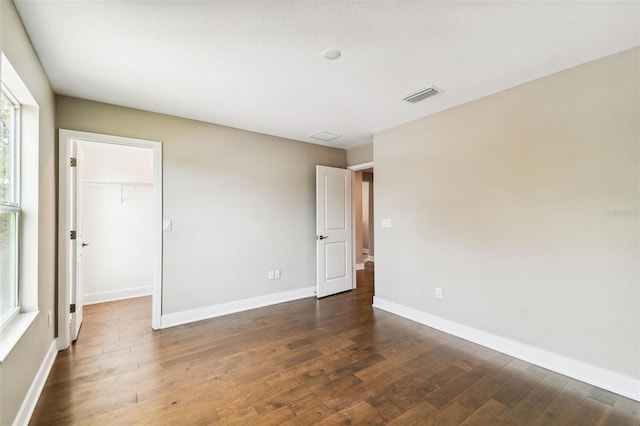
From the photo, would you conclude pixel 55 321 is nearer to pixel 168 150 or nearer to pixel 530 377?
pixel 168 150

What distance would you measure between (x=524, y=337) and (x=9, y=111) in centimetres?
432

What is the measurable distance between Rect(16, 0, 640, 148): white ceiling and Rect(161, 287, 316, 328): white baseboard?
243 centimetres

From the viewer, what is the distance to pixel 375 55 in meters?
2.06

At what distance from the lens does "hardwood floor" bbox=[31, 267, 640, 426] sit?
1767mm

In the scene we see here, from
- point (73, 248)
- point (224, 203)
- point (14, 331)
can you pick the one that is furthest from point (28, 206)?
point (224, 203)

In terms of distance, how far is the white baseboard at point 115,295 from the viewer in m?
3.99

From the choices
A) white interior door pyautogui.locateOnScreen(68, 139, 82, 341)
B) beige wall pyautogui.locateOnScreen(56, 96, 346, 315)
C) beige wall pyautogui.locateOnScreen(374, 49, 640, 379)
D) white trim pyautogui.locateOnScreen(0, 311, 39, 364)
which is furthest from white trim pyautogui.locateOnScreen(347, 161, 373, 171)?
white trim pyautogui.locateOnScreen(0, 311, 39, 364)

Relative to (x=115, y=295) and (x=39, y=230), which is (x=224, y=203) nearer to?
(x=39, y=230)

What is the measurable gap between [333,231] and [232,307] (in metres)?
1.88

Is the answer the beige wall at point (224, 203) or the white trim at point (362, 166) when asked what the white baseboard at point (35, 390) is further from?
the white trim at point (362, 166)

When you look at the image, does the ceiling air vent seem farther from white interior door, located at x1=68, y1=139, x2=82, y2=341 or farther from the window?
white interior door, located at x1=68, y1=139, x2=82, y2=341

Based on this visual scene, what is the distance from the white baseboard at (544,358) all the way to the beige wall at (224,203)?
6.86 ft

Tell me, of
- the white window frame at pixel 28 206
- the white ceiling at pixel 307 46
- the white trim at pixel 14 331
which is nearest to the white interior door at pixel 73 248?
the white ceiling at pixel 307 46

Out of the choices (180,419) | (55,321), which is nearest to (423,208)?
(180,419)
